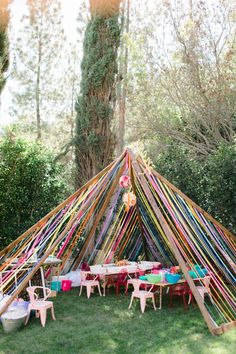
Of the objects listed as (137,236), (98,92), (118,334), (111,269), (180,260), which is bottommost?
(118,334)

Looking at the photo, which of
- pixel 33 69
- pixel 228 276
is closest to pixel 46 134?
pixel 33 69

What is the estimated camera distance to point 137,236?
9.73 meters

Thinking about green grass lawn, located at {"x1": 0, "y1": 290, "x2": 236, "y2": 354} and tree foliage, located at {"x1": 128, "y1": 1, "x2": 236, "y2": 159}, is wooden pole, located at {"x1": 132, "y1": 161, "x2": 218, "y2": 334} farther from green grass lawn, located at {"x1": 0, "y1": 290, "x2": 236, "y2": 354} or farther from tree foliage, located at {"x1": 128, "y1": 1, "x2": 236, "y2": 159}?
tree foliage, located at {"x1": 128, "y1": 1, "x2": 236, "y2": 159}

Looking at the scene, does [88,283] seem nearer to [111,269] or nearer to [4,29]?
[111,269]

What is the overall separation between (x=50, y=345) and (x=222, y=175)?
5056mm

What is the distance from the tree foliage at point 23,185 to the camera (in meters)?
8.93

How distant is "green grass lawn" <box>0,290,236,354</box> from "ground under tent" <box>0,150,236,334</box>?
1.15 ft

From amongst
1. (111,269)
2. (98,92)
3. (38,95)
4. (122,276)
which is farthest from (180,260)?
(38,95)

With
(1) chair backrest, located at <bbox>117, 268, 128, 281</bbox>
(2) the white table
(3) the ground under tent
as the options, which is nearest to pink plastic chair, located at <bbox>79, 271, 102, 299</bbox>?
(2) the white table

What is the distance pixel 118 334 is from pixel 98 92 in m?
6.86

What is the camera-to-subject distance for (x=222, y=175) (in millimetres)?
8648

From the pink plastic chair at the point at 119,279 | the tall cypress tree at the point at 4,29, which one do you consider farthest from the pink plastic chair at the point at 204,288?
the tall cypress tree at the point at 4,29

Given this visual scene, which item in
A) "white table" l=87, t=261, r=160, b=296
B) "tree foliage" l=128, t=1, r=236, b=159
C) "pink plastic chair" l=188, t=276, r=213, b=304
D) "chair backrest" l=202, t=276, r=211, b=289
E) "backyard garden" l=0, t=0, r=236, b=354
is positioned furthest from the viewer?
"tree foliage" l=128, t=1, r=236, b=159

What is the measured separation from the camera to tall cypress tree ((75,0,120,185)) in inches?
426
